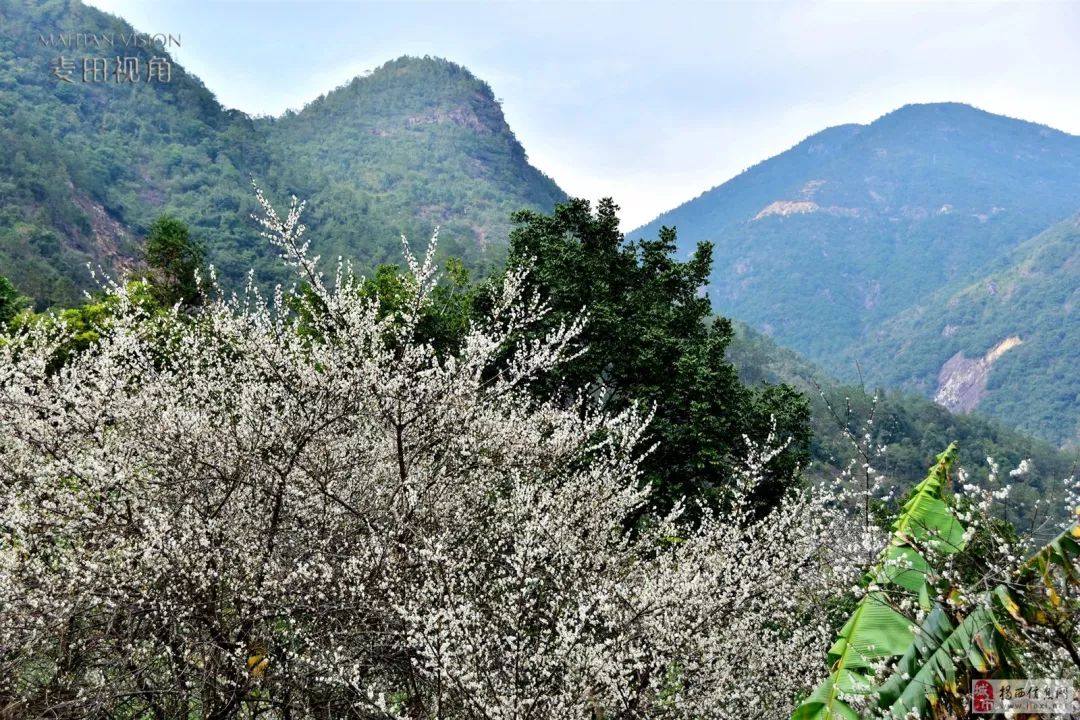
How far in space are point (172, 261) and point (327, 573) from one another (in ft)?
87.4

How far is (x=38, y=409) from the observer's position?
7801 millimetres

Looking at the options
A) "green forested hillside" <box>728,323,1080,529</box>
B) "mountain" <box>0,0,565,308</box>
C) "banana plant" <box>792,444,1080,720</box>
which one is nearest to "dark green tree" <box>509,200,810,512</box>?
"banana plant" <box>792,444,1080,720</box>

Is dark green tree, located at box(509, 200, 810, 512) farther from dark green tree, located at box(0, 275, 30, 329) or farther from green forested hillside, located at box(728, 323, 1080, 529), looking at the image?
green forested hillside, located at box(728, 323, 1080, 529)

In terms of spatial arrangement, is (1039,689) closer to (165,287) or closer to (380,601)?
(380,601)

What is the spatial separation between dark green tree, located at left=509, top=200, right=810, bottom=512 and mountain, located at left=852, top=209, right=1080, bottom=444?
87.4m

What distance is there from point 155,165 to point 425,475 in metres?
77.8

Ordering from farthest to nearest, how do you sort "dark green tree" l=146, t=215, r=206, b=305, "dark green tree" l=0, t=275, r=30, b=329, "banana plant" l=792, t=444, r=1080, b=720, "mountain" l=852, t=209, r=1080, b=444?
"mountain" l=852, t=209, r=1080, b=444, "dark green tree" l=146, t=215, r=206, b=305, "dark green tree" l=0, t=275, r=30, b=329, "banana plant" l=792, t=444, r=1080, b=720

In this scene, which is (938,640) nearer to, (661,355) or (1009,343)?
(661,355)

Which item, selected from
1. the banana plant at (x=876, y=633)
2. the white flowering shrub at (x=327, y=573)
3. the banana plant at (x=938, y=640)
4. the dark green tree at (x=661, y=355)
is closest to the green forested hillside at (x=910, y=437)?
the dark green tree at (x=661, y=355)

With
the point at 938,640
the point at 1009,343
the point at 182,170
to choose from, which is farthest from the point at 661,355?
the point at 1009,343

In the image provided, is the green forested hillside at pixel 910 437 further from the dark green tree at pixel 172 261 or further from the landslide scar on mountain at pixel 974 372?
the landslide scar on mountain at pixel 974 372

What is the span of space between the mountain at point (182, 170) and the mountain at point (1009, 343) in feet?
248

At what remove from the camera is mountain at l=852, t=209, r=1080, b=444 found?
313 ft

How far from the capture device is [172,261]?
28.3 metres
